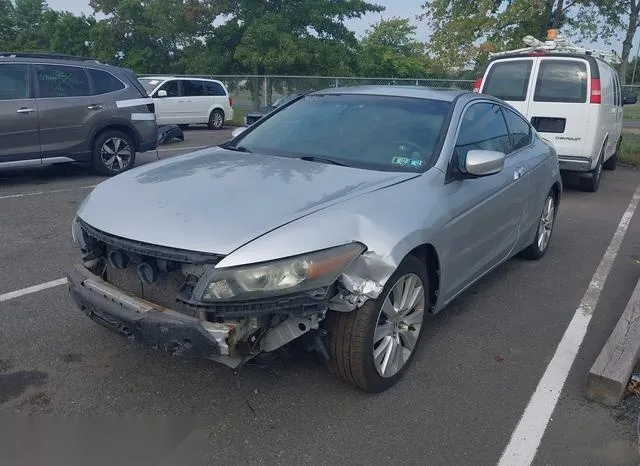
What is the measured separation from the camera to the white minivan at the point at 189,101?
17.7 meters

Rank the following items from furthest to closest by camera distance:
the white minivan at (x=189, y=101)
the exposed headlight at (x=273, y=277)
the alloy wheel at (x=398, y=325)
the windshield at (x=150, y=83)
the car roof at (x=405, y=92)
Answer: the white minivan at (x=189, y=101), the windshield at (x=150, y=83), the car roof at (x=405, y=92), the alloy wheel at (x=398, y=325), the exposed headlight at (x=273, y=277)

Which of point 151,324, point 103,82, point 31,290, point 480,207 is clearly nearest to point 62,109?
point 103,82

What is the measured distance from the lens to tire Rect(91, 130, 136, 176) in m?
9.33

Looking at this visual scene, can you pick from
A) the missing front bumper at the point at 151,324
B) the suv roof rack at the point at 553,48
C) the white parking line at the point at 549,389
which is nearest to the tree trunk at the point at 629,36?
the suv roof rack at the point at 553,48

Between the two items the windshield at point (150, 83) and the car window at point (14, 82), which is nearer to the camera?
the car window at point (14, 82)

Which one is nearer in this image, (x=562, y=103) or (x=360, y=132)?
(x=360, y=132)

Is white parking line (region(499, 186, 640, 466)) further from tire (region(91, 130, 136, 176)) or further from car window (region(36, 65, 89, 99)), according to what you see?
car window (region(36, 65, 89, 99))

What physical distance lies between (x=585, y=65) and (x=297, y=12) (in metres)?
24.1

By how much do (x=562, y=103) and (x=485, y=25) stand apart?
1356 cm

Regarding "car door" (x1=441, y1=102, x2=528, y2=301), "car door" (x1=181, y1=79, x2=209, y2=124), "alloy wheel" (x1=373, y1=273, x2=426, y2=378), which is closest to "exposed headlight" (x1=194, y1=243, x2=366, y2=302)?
"alloy wheel" (x1=373, y1=273, x2=426, y2=378)

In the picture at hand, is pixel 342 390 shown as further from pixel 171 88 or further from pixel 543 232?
pixel 171 88

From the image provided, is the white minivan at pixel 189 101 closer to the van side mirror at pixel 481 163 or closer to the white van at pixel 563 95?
the white van at pixel 563 95

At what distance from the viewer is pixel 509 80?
9453mm

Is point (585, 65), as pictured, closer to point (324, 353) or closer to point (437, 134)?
point (437, 134)
